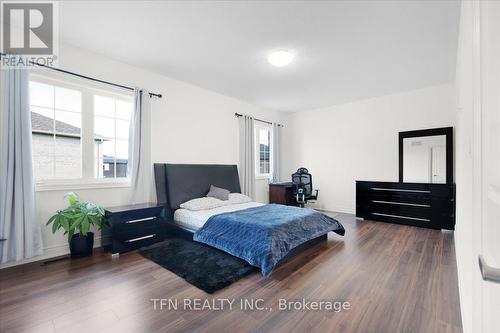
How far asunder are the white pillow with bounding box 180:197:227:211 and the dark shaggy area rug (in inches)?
21.6

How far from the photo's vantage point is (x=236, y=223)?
280cm

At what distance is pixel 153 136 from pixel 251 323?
3.09m

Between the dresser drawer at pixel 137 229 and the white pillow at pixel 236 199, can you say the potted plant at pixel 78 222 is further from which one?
the white pillow at pixel 236 199

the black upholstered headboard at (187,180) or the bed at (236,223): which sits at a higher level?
the black upholstered headboard at (187,180)

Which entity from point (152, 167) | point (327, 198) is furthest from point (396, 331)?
point (327, 198)

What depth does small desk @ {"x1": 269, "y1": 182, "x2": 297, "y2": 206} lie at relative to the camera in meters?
5.38

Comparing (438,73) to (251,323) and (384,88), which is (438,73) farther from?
(251,323)

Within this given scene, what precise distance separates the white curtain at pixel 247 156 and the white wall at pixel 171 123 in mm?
161

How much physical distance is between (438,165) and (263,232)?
12.6ft

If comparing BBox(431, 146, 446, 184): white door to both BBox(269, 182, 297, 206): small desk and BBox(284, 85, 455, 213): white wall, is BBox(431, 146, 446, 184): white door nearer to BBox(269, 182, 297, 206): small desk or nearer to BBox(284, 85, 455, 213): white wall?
BBox(284, 85, 455, 213): white wall

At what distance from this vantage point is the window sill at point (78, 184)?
273 cm

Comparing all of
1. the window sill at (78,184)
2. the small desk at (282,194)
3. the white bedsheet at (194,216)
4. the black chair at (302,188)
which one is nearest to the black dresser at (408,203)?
the black chair at (302,188)

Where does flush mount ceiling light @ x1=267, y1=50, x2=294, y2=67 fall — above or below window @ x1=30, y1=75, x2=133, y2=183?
above

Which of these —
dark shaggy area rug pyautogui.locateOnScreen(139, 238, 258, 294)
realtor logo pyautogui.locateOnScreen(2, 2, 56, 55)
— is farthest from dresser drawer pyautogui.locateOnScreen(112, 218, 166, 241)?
realtor logo pyautogui.locateOnScreen(2, 2, 56, 55)
